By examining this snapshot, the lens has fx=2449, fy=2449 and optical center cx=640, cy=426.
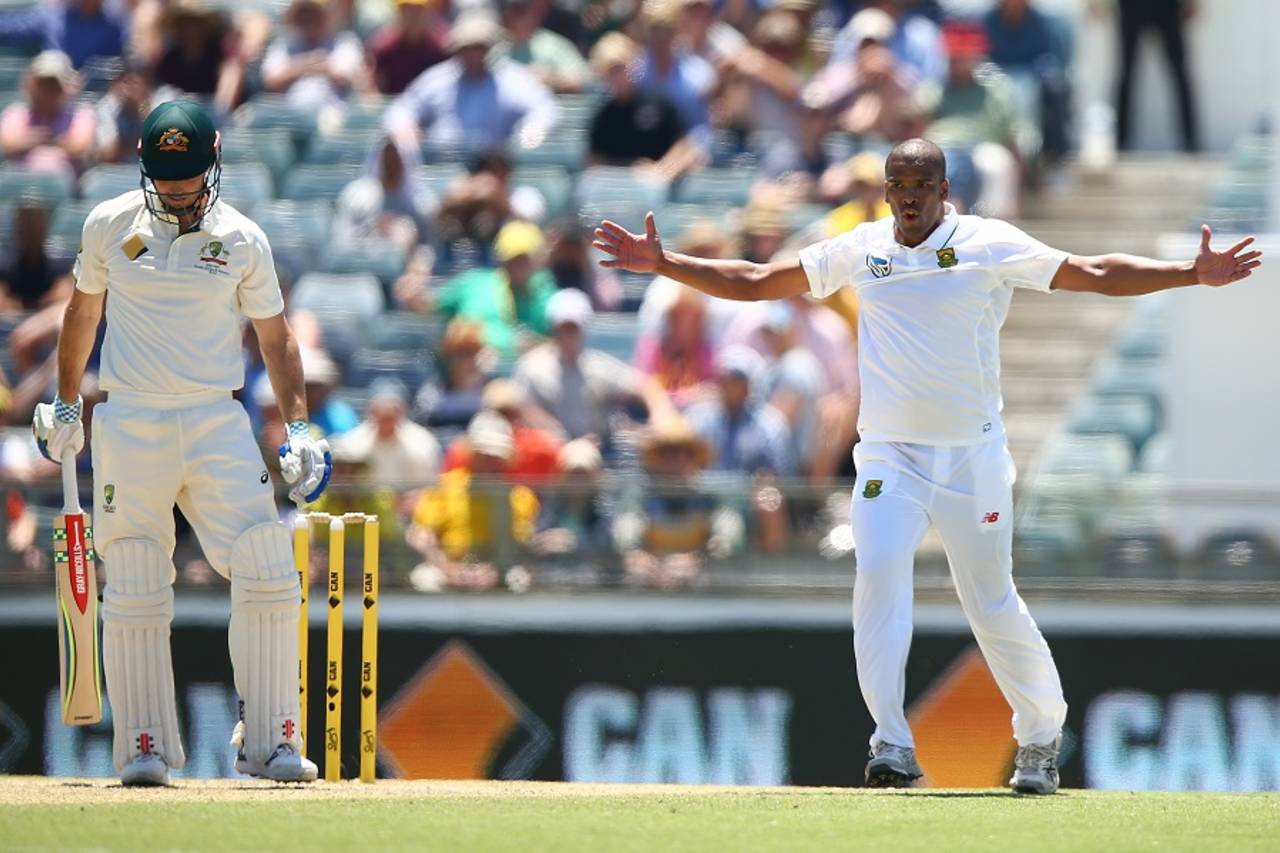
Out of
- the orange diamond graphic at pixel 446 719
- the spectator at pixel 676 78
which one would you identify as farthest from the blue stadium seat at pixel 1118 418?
the spectator at pixel 676 78

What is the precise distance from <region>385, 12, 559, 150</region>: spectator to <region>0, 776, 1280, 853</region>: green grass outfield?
6905 millimetres

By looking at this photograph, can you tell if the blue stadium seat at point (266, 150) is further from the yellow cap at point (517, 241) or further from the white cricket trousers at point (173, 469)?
the white cricket trousers at point (173, 469)

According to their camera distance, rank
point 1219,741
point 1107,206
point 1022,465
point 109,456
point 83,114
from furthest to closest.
→ point 83,114 → point 1107,206 → point 1022,465 → point 1219,741 → point 109,456

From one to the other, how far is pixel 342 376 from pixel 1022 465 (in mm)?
3519

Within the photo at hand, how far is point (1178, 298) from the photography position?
1044 centimetres

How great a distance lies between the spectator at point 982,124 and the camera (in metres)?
13.1

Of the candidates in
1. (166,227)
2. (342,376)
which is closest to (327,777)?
(166,227)

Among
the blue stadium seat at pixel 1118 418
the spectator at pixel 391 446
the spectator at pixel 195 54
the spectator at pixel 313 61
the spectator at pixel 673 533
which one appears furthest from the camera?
the spectator at pixel 195 54

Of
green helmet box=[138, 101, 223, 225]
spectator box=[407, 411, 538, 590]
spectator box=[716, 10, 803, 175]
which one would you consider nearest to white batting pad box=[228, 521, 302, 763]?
green helmet box=[138, 101, 223, 225]

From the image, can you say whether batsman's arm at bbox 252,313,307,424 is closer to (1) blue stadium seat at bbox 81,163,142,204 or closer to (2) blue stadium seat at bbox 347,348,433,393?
(2) blue stadium seat at bbox 347,348,433,393

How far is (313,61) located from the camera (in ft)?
49.9

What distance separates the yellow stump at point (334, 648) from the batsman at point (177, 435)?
0.49 meters

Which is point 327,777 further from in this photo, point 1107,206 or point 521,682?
point 1107,206

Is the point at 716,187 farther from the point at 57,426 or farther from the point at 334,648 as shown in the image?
the point at 57,426
